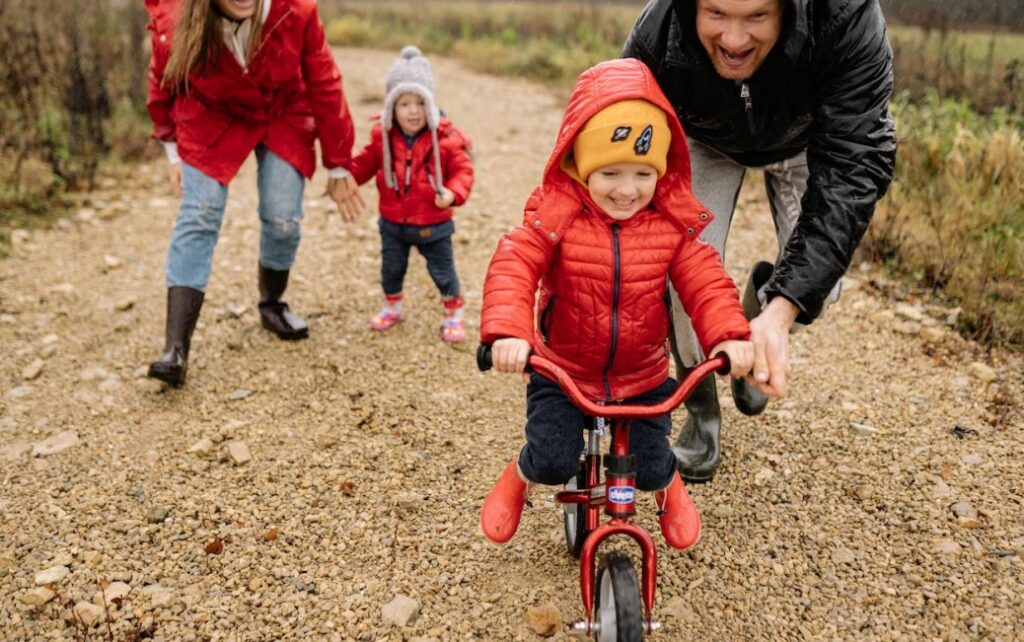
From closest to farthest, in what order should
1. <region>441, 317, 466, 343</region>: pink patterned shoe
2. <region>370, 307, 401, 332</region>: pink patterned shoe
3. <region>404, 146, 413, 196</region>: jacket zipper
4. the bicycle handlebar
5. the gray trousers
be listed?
1. the bicycle handlebar
2. the gray trousers
3. <region>404, 146, 413, 196</region>: jacket zipper
4. <region>441, 317, 466, 343</region>: pink patterned shoe
5. <region>370, 307, 401, 332</region>: pink patterned shoe

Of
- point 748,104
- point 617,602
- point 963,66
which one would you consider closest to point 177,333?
point 617,602

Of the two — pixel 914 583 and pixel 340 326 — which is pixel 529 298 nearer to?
pixel 914 583

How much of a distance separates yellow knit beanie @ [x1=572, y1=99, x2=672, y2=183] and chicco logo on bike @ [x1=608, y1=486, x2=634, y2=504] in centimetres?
94

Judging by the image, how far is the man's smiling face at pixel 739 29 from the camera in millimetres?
2439

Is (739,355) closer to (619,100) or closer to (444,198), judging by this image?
(619,100)

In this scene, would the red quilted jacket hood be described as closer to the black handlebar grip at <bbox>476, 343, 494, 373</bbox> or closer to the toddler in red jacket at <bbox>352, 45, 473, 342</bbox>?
the black handlebar grip at <bbox>476, 343, 494, 373</bbox>

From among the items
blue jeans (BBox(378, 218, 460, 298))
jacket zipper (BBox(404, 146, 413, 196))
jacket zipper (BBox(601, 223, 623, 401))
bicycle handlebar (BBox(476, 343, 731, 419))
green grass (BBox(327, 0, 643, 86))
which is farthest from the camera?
green grass (BBox(327, 0, 643, 86))

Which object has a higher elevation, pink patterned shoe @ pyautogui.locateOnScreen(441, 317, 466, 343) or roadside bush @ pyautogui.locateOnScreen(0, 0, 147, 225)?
roadside bush @ pyautogui.locateOnScreen(0, 0, 147, 225)

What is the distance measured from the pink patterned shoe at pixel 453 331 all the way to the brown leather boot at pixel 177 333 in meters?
1.34

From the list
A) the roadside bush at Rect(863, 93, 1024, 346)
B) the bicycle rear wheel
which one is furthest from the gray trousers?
the roadside bush at Rect(863, 93, 1024, 346)

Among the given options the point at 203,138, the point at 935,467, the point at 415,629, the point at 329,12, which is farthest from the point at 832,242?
the point at 329,12

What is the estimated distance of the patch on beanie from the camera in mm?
2490

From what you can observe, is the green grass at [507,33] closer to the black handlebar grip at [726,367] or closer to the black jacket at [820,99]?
the black jacket at [820,99]

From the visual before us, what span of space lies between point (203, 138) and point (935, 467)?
11.9ft
